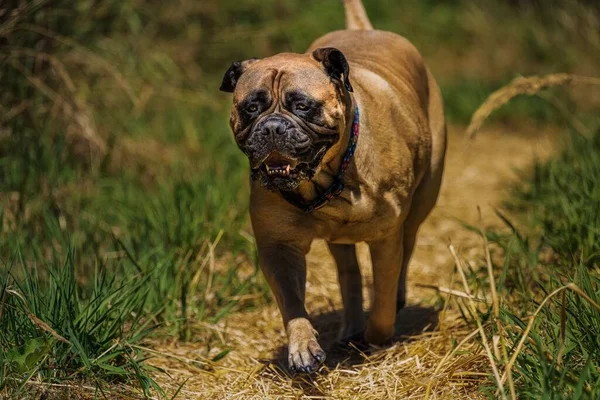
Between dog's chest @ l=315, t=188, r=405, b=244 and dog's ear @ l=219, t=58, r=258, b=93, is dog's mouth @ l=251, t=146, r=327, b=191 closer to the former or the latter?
dog's chest @ l=315, t=188, r=405, b=244

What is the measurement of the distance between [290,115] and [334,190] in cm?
47

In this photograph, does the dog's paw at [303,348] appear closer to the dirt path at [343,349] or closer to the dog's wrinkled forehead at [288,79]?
the dirt path at [343,349]

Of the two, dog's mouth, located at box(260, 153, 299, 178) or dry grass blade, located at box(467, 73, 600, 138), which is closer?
dog's mouth, located at box(260, 153, 299, 178)

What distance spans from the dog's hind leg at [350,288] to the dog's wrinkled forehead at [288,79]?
1.38 meters

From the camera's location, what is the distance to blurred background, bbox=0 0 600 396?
16.6 feet

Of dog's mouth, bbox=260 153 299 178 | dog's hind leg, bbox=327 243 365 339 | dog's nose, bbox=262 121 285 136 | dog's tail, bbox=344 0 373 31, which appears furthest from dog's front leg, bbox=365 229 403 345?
dog's tail, bbox=344 0 373 31

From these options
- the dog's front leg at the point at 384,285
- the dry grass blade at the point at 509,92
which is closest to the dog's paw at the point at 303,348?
the dog's front leg at the point at 384,285

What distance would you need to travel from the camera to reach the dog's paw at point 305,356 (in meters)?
3.98

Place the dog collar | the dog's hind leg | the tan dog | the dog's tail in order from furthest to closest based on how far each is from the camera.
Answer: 1. the dog's tail
2. the dog's hind leg
3. the dog collar
4. the tan dog

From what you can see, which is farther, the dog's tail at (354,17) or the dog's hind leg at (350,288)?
the dog's tail at (354,17)

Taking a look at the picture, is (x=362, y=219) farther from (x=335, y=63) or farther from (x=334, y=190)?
(x=335, y=63)

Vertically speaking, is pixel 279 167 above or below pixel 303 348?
above

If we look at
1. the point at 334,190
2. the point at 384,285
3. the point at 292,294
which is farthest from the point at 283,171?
the point at 384,285

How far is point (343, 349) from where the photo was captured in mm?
5023
